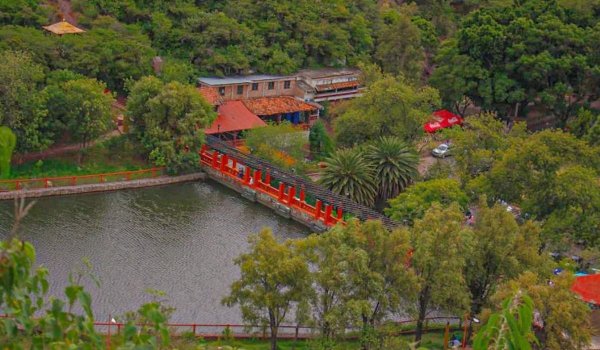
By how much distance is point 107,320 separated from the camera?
31.5m

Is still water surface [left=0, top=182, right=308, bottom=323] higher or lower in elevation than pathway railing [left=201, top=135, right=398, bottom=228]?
lower

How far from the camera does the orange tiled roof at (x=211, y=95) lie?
4981 cm

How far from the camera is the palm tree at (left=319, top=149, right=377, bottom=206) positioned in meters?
41.7

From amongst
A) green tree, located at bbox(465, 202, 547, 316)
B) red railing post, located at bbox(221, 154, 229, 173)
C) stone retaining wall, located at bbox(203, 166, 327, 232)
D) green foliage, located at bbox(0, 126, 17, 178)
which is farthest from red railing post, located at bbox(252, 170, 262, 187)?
green foliage, located at bbox(0, 126, 17, 178)

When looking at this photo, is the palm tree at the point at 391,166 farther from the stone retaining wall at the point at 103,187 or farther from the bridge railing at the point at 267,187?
the stone retaining wall at the point at 103,187

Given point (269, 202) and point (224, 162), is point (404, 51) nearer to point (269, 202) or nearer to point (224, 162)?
point (224, 162)

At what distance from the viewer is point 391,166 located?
4241cm

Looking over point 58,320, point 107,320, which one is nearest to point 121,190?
point 107,320

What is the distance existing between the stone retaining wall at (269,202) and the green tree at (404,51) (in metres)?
14.3

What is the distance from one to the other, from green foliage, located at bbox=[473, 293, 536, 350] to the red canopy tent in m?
23.5

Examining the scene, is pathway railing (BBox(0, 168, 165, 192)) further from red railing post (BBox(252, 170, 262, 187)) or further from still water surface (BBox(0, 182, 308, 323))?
red railing post (BBox(252, 170, 262, 187))

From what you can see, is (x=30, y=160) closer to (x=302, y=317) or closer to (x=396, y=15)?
(x=302, y=317)

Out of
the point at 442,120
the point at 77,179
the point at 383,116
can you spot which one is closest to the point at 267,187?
the point at 383,116

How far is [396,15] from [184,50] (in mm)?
15934
